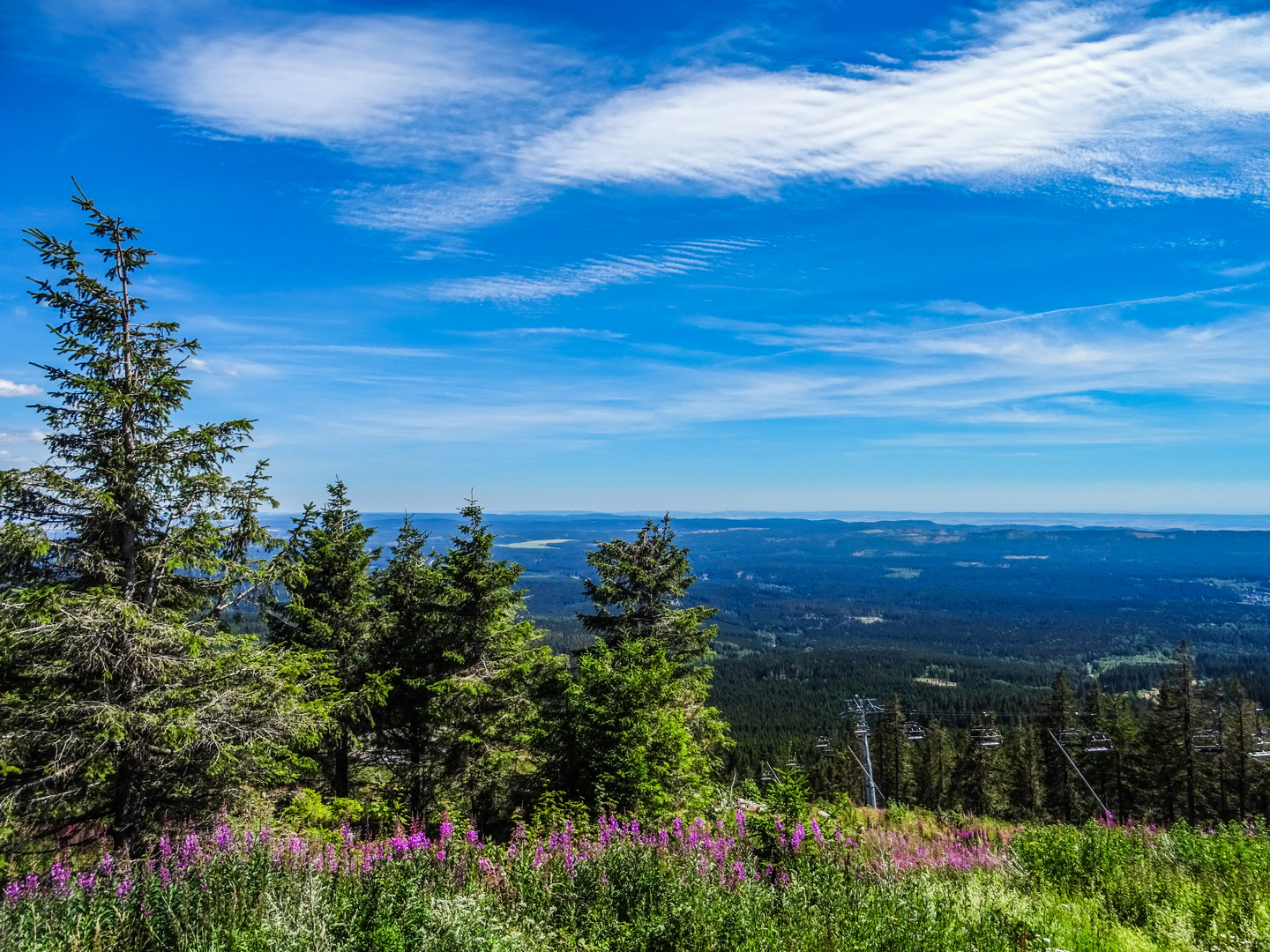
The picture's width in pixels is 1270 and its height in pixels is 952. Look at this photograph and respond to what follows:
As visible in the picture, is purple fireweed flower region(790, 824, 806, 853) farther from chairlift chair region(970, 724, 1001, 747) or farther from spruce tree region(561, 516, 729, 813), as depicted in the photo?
chairlift chair region(970, 724, 1001, 747)

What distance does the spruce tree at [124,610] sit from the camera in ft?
27.9

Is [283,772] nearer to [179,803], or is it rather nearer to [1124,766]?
[179,803]

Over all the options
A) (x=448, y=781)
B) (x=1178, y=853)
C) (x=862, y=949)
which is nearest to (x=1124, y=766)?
(x=1178, y=853)

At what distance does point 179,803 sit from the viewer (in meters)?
10.0

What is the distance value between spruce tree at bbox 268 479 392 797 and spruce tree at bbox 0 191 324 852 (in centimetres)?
447

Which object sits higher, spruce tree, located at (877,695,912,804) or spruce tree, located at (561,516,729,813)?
spruce tree, located at (561,516,729,813)

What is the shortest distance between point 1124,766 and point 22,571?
5083 centimetres

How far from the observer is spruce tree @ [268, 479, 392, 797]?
15.2 meters

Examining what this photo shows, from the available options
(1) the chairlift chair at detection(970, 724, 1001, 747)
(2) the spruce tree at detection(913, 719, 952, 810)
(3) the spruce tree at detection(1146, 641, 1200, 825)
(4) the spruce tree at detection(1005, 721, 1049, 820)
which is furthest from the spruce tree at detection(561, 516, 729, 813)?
(2) the spruce tree at detection(913, 719, 952, 810)

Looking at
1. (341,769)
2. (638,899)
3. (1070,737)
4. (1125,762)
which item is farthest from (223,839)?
(1125,762)

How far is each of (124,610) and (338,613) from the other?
7246mm

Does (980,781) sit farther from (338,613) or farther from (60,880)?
(60,880)

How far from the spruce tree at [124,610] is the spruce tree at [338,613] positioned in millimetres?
4469

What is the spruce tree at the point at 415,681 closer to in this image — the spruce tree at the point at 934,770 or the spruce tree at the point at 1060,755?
the spruce tree at the point at 1060,755
